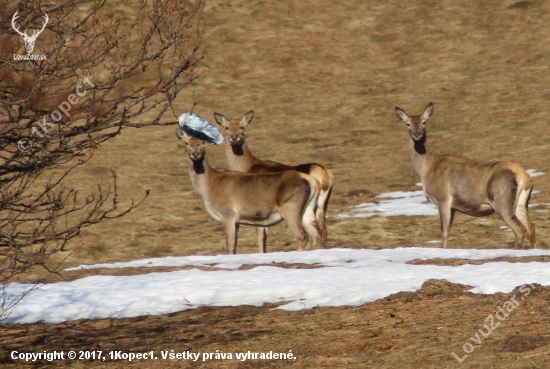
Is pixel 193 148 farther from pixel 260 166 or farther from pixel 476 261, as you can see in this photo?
pixel 476 261

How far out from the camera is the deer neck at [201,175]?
1936 cm

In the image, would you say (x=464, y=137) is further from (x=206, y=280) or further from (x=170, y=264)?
(x=206, y=280)

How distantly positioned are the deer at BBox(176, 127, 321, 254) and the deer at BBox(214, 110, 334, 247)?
2.31 ft

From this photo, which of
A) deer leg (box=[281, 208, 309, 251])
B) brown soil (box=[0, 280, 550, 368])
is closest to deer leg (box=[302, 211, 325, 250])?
deer leg (box=[281, 208, 309, 251])

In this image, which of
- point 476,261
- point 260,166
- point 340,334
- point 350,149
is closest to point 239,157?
point 260,166

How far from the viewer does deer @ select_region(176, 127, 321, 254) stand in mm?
18594

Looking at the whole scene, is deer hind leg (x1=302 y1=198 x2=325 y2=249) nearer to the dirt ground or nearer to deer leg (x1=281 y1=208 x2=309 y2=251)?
deer leg (x1=281 y1=208 x2=309 y2=251)

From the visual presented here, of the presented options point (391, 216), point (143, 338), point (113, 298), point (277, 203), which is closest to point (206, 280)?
point (113, 298)

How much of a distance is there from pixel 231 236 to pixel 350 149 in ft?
48.4

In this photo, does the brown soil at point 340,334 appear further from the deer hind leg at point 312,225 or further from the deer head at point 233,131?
the deer head at point 233,131

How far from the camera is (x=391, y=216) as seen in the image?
2462 cm

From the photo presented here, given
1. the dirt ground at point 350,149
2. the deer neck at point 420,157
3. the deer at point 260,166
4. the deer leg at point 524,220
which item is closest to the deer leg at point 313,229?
the deer at point 260,166

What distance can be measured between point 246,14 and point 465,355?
3834 cm

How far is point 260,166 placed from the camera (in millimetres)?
21109
